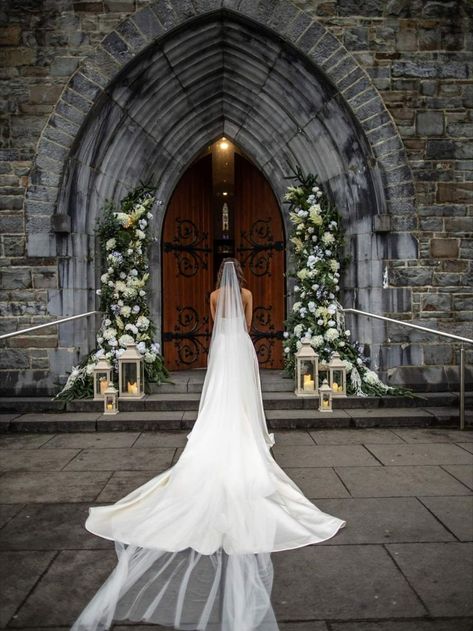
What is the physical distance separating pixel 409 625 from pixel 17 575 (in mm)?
1766

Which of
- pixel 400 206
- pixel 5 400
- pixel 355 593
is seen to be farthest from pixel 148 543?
pixel 400 206

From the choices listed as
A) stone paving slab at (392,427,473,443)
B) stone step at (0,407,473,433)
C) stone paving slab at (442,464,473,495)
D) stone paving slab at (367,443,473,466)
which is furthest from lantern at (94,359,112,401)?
stone paving slab at (442,464,473,495)

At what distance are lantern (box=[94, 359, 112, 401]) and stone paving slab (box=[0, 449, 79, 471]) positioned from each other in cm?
131

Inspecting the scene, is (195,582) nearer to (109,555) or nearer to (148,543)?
(148,543)

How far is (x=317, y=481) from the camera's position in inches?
157

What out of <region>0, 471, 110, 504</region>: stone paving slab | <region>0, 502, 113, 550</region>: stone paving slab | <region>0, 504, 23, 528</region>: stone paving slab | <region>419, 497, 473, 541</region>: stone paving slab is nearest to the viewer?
<region>0, 502, 113, 550</region>: stone paving slab

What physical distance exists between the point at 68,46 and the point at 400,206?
4.34 m

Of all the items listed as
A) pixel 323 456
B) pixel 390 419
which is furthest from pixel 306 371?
pixel 323 456

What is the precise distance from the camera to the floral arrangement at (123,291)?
260 inches

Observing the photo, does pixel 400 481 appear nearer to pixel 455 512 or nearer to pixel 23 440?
pixel 455 512

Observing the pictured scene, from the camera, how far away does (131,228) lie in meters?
6.89

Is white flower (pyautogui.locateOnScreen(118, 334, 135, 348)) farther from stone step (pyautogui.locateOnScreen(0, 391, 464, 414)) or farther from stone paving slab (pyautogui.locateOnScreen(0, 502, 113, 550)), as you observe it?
stone paving slab (pyautogui.locateOnScreen(0, 502, 113, 550))

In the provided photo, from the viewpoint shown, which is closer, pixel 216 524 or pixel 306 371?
pixel 216 524

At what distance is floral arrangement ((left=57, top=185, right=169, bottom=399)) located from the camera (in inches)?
260
